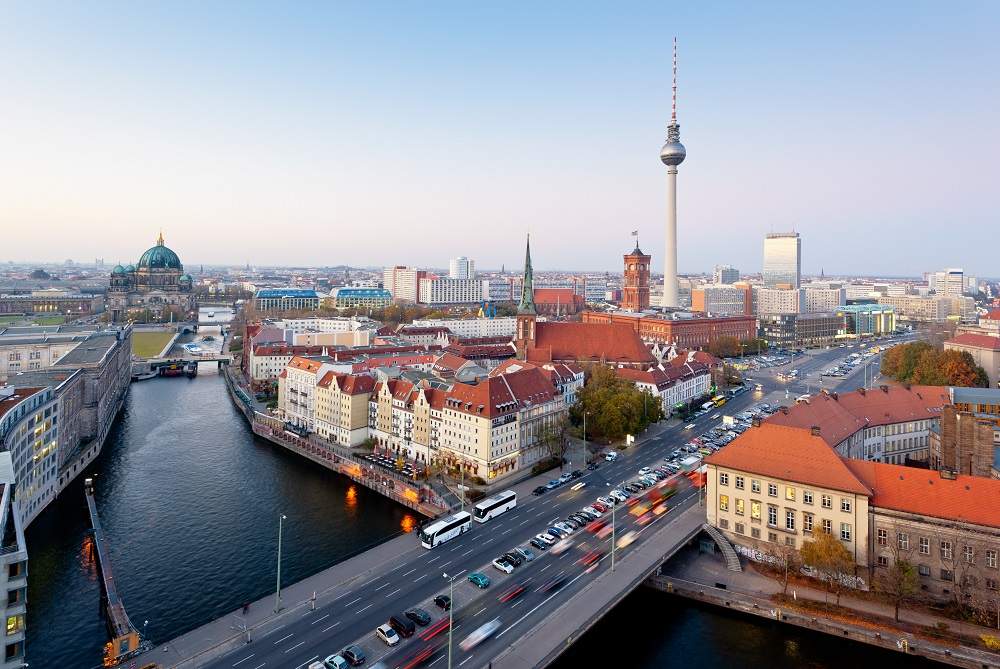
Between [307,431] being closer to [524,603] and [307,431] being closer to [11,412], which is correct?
[11,412]

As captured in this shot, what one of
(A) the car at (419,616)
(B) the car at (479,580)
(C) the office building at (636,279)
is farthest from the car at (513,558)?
(C) the office building at (636,279)

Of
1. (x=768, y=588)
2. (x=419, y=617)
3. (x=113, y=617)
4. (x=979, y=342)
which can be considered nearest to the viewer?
(x=419, y=617)

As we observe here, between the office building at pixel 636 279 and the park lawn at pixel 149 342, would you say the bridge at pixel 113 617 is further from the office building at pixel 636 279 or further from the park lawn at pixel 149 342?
the office building at pixel 636 279

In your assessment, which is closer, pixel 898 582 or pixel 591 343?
pixel 898 582

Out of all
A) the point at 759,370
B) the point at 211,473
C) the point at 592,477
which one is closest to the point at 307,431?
the point at 211,473

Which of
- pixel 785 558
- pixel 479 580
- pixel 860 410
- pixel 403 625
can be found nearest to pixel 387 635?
pixel 403 625

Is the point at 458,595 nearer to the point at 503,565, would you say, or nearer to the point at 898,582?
the point at 503,565
